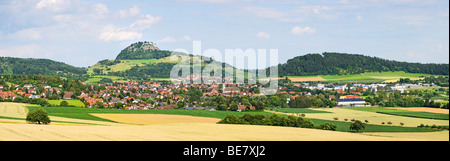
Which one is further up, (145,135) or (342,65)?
(342,65)

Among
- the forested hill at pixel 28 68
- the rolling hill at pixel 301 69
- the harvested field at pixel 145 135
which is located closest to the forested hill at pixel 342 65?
the rolling hill at pixel 301 69

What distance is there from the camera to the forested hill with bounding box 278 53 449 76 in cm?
17212

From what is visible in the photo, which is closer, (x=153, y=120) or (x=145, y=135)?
(x=145, y=135)

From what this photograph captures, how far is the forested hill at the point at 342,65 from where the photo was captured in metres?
172

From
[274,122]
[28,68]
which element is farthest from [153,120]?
[28,68]

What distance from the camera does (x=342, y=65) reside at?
7205 inches

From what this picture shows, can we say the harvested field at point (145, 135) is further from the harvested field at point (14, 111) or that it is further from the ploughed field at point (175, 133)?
the harvested field at point (14, 111)

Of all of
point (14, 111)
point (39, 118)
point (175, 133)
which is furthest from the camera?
point (14, 111)

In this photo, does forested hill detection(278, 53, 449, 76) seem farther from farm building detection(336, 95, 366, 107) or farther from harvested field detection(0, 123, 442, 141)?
harvested field detection(0, 123, 442, 141)

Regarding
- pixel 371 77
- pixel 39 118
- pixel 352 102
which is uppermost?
pixel 371 77

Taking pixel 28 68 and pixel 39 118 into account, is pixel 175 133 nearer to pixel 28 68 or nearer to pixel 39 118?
pixel 39 118

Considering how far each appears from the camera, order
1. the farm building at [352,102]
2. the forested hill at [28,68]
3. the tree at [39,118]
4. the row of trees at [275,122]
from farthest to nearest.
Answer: the forested hill at [28,68] < the farm building at [352,102] < the row of trees at [275,122] < the tree at [39,118]

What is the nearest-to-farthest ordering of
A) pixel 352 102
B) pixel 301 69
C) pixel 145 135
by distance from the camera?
pixel 145 135 < pixel 352 102 < pixel 301 69

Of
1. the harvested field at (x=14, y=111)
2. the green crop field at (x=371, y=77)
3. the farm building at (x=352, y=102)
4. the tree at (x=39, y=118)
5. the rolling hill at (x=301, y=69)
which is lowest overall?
the farm building at (x=352, y=102)
